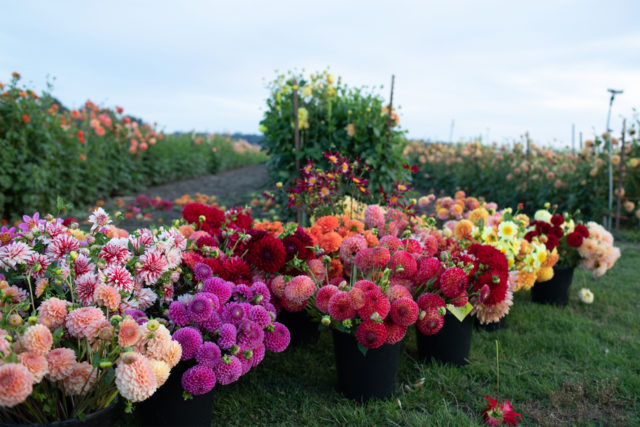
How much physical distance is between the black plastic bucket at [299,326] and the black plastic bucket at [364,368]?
1.59 ft

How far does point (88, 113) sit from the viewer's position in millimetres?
7527

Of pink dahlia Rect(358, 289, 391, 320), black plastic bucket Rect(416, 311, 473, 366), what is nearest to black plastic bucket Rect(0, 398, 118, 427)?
pink dahlia Rect(358, 289, 391, 320)

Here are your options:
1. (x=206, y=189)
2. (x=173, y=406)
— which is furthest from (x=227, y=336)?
(x=206, y=189)

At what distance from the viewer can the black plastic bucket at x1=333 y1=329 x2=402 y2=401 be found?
182 cm

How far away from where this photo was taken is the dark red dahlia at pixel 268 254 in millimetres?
1938

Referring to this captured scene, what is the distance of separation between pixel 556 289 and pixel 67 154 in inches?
217

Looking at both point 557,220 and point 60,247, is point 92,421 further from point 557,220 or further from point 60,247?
point 557,220

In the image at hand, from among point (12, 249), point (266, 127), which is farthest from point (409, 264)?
point (266, 127)

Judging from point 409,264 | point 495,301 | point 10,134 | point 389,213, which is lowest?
point 495,301

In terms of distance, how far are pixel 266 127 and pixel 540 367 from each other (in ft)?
11.5

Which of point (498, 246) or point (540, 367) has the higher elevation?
point (498, 246)

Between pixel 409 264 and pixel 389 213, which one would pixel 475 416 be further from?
pixel 389 213

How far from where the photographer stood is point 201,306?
5.02ft

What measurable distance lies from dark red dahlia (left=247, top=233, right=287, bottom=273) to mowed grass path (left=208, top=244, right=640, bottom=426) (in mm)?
543
